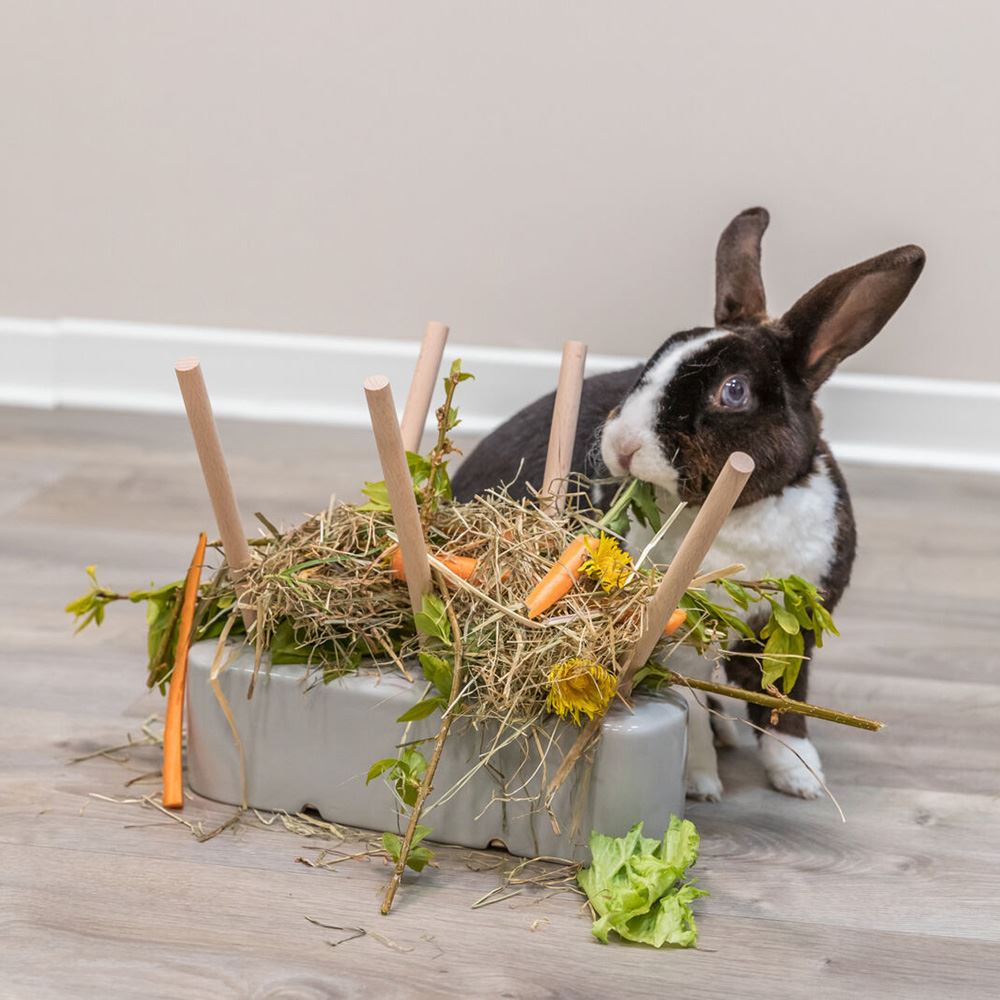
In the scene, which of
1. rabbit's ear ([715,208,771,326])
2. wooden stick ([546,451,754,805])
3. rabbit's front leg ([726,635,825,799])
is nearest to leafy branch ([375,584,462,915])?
wooden stick ([546,451,754,805])

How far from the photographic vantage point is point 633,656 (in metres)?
1.11

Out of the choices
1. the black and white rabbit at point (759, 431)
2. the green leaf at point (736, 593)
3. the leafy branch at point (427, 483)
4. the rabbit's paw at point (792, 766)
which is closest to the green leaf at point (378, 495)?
the leafy branch at point (427, 483)

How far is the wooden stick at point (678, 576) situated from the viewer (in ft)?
3.27

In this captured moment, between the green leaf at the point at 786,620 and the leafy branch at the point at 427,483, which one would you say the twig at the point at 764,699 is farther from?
the leafy branch at the point at 427,483

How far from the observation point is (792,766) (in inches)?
53.1

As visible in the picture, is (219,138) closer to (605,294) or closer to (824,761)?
(605,294)

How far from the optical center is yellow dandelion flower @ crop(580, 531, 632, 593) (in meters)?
1.14

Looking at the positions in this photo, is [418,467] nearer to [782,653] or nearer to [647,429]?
[647,429]

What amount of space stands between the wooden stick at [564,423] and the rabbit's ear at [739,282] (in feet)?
0.50

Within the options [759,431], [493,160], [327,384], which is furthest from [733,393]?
[327,384]

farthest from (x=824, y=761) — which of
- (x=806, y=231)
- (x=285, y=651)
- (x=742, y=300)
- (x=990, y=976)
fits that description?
(x=806, y=231)

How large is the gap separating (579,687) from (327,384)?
5.82 ft

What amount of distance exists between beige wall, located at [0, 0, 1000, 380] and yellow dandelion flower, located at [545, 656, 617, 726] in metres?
1.64

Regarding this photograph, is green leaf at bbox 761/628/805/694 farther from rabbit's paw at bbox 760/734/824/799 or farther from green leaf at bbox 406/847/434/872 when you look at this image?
green leaf at bbox 406/847/434/872
